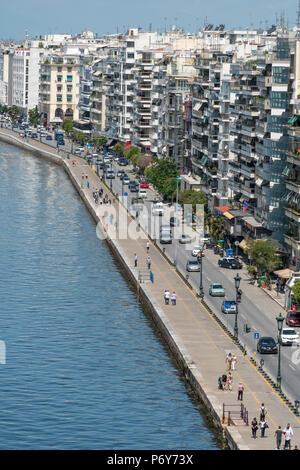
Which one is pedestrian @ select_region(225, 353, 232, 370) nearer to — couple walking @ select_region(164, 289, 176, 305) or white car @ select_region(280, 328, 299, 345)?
white car @ select_region(280, 328, 299, 345)

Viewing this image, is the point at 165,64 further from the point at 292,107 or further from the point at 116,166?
the point at 292,107

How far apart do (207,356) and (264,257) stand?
83.7ft

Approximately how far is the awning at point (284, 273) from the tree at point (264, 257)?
52 centimetres

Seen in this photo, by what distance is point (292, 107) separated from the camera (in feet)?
330

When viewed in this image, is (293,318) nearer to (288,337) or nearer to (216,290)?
(288,337)

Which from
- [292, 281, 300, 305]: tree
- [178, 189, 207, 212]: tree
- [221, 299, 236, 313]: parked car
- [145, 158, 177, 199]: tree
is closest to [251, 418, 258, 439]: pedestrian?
[292, 281, 300, 305]: tree

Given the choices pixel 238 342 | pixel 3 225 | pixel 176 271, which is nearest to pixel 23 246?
pixel 3 225

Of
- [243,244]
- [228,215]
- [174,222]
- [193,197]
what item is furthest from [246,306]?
[193,197]

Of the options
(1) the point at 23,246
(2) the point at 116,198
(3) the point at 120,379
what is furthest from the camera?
(2) the point at 116,198

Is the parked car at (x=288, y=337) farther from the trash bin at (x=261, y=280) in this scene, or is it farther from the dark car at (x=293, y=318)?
the trash bin at (x=261, y=280)

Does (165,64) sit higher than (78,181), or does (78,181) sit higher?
(165,64)

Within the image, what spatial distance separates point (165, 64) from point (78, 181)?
2079cm

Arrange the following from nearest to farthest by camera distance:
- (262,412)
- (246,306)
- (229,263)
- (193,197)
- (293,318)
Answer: (262,412) < (293,318) < (246,306) < (229,263) < (193,197)

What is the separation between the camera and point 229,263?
106375 mm
